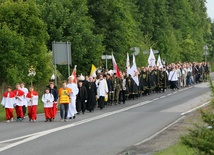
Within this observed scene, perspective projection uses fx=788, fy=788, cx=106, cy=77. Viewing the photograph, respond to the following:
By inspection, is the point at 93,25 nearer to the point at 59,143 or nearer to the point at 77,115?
the point at 77,115

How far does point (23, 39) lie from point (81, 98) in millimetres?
8006

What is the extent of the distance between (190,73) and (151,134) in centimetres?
3543

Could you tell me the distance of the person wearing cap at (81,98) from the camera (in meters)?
33.1

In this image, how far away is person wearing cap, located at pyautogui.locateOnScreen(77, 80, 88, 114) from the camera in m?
33.1

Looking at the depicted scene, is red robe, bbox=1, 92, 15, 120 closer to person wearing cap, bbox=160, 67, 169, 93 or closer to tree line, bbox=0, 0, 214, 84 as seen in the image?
tree line, bbox=0, 0, 214, 84

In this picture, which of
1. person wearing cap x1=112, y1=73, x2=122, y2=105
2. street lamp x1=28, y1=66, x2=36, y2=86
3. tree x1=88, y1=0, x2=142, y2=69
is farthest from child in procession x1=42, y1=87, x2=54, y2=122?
tree x1=88, y1=0, x2=142, y2=69

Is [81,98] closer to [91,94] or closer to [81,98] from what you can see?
[81,98]

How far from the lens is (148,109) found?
114 feet

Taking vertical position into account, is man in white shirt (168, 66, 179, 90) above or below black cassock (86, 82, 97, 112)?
above

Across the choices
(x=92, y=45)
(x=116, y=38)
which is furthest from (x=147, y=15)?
(x=92, y=45)

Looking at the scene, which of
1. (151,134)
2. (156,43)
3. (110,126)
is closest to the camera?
(151,134)

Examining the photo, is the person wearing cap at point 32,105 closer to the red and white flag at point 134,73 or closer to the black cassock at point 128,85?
the black cassock at point 128,85

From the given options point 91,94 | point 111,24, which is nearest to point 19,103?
point 91,94

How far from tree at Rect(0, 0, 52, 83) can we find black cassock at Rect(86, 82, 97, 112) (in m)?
4.81
